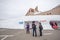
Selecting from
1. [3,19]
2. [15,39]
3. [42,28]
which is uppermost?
[3,19]

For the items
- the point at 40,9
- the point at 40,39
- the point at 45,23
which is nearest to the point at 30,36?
the point at 40,39

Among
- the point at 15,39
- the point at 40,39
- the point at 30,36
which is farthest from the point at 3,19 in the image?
the point at 40,39

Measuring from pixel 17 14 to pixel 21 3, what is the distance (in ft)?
0.72

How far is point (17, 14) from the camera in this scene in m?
2.57

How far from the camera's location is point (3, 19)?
2590 millimetres

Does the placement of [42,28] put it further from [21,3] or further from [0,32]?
[0,32]

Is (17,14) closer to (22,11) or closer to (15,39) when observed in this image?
(22,11)

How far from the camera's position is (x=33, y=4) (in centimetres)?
255

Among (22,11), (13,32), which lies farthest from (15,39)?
(22,11)

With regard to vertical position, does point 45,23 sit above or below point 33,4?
below

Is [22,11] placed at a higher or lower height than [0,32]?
higher

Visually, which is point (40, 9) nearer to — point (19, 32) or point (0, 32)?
point (19, 32)

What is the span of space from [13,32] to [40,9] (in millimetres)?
655

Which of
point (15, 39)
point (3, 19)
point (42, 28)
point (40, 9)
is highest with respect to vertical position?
point (40, 9)
